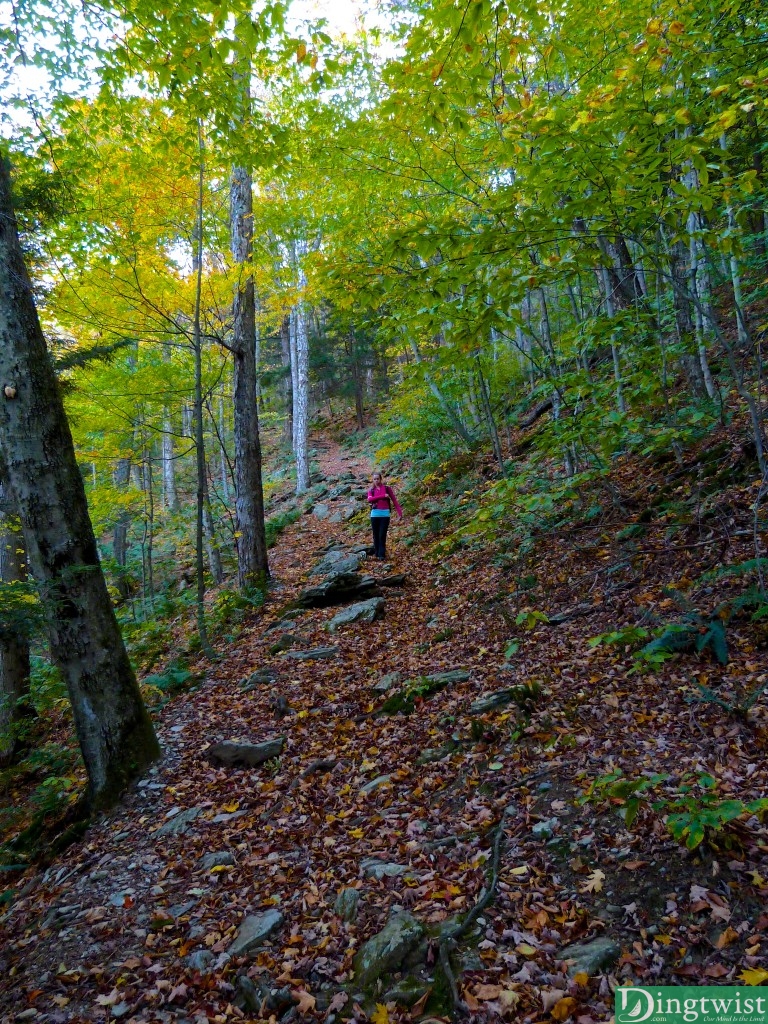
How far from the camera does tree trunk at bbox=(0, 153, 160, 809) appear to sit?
15.0ft

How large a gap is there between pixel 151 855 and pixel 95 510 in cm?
945

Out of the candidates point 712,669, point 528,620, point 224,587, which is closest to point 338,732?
point 528,620

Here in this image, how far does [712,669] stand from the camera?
161 inches

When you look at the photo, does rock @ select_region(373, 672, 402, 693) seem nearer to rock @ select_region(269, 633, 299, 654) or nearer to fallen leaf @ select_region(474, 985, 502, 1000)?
rock @ select_region(269, 633, 299, 654)

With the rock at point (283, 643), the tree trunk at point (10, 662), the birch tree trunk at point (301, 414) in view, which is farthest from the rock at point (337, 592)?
the birch tree trunk at point (301, 414)

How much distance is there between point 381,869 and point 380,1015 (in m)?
0.96

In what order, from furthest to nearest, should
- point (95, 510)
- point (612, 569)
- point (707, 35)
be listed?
point (95, 510) < point (612, 569) < point (707, 35)

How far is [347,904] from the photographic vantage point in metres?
3.26

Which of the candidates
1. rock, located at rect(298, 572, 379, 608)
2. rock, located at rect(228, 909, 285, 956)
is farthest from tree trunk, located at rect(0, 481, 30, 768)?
rock, located at rect(228, 909, 285, 956)

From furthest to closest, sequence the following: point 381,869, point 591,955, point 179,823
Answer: point 179,823, point 381,869, point 591,955

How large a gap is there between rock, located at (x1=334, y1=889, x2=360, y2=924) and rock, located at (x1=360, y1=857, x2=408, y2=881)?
0.50ft

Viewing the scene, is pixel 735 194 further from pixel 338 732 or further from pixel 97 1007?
pixel 97 1007

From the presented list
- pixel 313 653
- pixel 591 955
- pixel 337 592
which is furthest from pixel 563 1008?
pixel 337 592

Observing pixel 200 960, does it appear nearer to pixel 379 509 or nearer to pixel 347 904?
pixel 347 904
